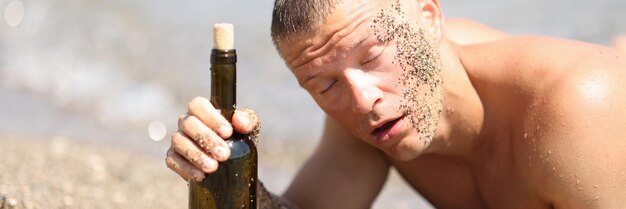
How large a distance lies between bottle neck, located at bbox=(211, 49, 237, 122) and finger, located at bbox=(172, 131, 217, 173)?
0.16m

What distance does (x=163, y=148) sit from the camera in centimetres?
780

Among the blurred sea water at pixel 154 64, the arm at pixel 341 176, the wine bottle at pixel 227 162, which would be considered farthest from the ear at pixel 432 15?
the blurred sea water at pixel 154 64

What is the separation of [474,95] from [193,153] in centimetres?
168

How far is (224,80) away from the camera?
318 cm

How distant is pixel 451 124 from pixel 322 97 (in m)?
0.75

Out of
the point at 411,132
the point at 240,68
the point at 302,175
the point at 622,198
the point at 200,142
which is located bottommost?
the point at 240,68

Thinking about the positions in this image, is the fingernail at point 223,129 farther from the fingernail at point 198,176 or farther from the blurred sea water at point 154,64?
the blurred sea water at point 154,64

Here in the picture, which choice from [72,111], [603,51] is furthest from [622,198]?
[72,111]

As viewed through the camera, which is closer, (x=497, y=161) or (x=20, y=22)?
(x=497, y=161)

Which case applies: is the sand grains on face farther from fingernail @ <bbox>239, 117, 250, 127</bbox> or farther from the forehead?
fingernail @ <bbox>239, 117, 250, 127</bbox>

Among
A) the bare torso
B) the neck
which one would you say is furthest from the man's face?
the bare torso

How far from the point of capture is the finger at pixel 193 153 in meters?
3.09

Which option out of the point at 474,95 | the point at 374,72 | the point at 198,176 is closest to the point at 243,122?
the point at 198,176

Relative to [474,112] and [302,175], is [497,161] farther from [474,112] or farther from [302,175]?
[302,175]
